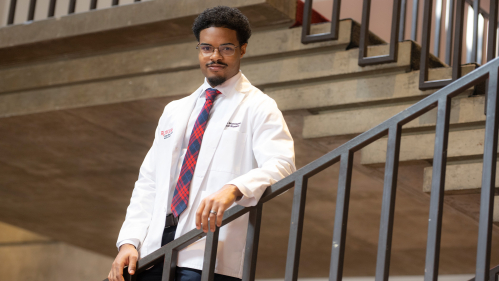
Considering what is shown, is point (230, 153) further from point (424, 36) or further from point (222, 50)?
point (424, 36)

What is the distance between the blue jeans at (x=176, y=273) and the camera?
1760mm

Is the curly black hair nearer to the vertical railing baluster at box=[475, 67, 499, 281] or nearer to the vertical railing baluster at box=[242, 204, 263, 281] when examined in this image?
the vertical railing baluster at box=[242, 204, 263, 281]

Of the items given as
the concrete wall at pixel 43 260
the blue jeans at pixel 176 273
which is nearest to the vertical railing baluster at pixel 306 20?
the blue jeans at pixel 176 273

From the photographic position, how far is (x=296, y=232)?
1.65m

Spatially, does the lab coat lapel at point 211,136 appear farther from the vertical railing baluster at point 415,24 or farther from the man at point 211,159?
the vertical railing baluster at point 415,24

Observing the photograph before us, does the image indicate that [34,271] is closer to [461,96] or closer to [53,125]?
[53,125]

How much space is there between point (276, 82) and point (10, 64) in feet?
6.71

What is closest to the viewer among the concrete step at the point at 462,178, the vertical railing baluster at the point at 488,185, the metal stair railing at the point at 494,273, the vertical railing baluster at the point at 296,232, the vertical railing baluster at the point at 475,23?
the vertical railing baluster at the point at 488,185

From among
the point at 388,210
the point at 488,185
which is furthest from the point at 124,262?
the point at 488,185

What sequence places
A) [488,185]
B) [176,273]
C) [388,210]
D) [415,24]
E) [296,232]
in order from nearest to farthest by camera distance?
[488,185] → [388,210] → [296,232] → [176,273] → [415,24]

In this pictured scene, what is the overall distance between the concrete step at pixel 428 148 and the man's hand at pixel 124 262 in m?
1.72

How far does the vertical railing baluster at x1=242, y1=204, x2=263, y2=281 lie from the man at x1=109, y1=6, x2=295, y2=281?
4cm

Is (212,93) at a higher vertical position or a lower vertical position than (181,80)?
lower

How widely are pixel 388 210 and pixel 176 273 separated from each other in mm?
643
